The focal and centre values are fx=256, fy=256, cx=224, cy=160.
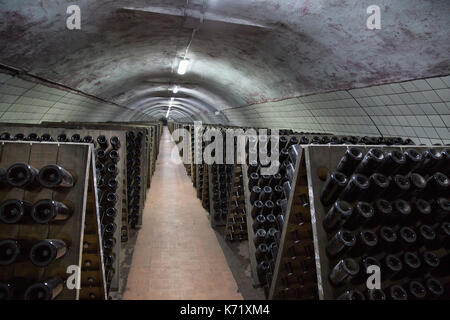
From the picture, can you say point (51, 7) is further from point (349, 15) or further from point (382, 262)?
point (382, 262)

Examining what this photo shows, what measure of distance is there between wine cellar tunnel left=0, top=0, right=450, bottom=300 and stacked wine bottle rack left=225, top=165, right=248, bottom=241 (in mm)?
28

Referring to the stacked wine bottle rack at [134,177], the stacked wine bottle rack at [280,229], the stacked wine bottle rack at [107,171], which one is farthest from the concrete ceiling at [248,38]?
the stacked wine bottle rack at [280,229]

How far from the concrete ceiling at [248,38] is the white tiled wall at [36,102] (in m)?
0.56

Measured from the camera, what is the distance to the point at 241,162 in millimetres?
3951

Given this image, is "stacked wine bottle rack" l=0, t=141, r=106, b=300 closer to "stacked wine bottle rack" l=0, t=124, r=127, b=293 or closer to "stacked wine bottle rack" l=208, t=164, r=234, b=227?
"stacked wine bottle rack" l=0, t=124, r=127, b=293

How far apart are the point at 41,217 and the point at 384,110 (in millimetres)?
7192

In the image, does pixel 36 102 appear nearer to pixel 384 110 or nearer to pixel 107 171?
pixel 107 171

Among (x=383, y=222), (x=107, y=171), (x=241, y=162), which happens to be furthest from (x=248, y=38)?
(x=383, y=222)

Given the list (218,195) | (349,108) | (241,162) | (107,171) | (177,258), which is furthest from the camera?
(349,108)

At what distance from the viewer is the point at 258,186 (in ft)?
11.5

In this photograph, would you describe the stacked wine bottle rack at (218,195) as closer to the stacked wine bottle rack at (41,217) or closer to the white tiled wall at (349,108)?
the stacked wine bottle rack at (41,217)

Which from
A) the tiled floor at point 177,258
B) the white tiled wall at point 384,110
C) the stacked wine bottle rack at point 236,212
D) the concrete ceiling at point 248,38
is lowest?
the tiled floor at point 177,258

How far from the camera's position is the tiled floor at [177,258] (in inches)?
137
